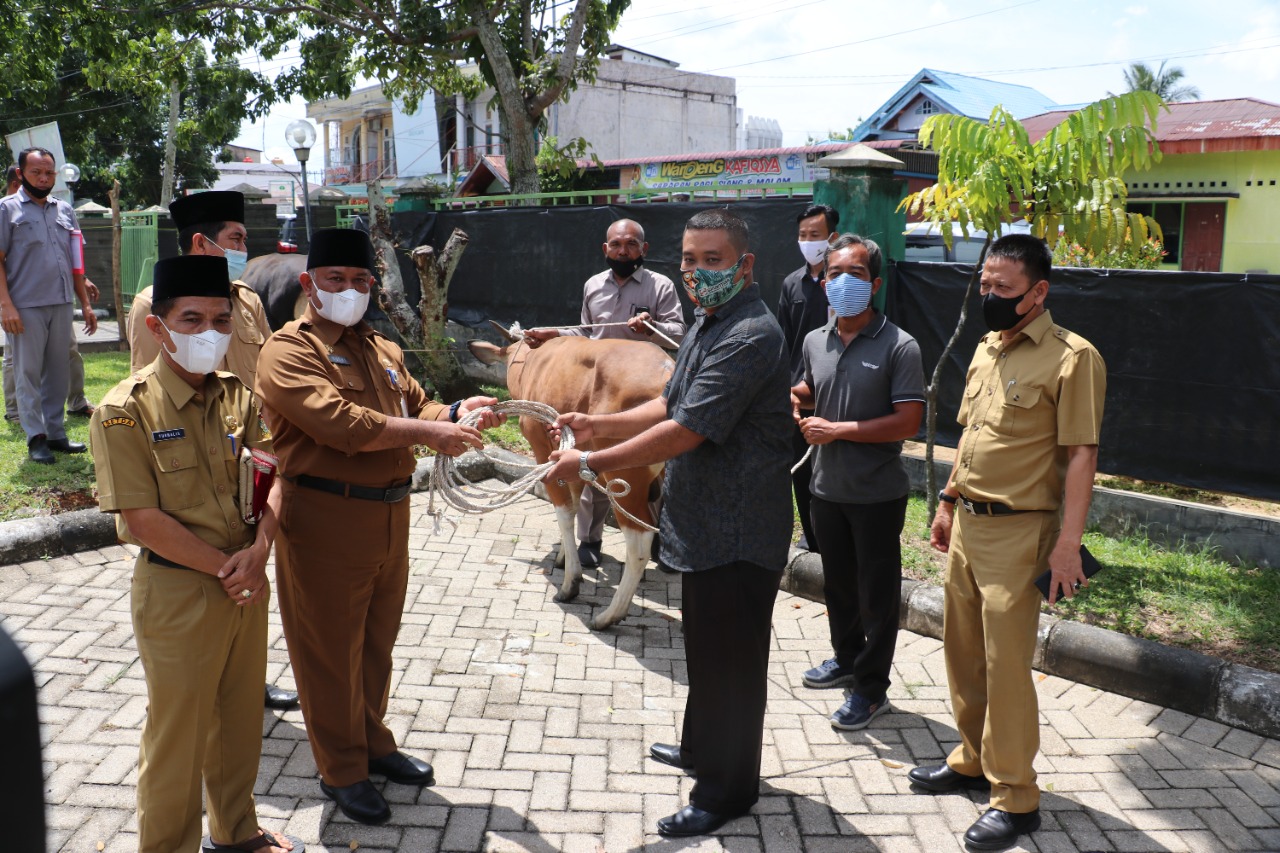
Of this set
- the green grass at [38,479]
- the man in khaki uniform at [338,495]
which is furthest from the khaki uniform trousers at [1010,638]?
the green grass at [38,479]

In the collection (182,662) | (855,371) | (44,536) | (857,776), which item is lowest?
(857,776)

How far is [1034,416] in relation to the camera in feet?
11.9

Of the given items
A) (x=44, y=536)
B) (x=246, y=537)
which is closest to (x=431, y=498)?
(x=246, y=537)

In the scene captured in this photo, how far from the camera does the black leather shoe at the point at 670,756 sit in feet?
13.6

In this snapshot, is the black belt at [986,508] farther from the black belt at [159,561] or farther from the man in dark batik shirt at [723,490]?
the black belt at [159,561]

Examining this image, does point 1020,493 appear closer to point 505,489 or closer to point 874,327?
point 874,327

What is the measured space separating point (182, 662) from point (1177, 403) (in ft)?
20.2

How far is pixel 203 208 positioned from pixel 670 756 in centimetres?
314

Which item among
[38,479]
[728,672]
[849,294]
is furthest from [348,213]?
[728,672]

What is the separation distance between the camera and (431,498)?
4238 mm

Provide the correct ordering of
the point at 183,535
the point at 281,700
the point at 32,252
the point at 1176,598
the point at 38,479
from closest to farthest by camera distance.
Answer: the point at 183,535, the point at 281,700, the point at 1176,598, the point at 38,479, the point at 32,252

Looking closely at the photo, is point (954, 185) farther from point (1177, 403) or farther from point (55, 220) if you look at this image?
point (55, 220)

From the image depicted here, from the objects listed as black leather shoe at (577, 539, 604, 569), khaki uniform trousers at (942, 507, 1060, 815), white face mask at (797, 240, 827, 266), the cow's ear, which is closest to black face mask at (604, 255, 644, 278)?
the cow's ear

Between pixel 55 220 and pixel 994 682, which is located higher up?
pixel 55 220
